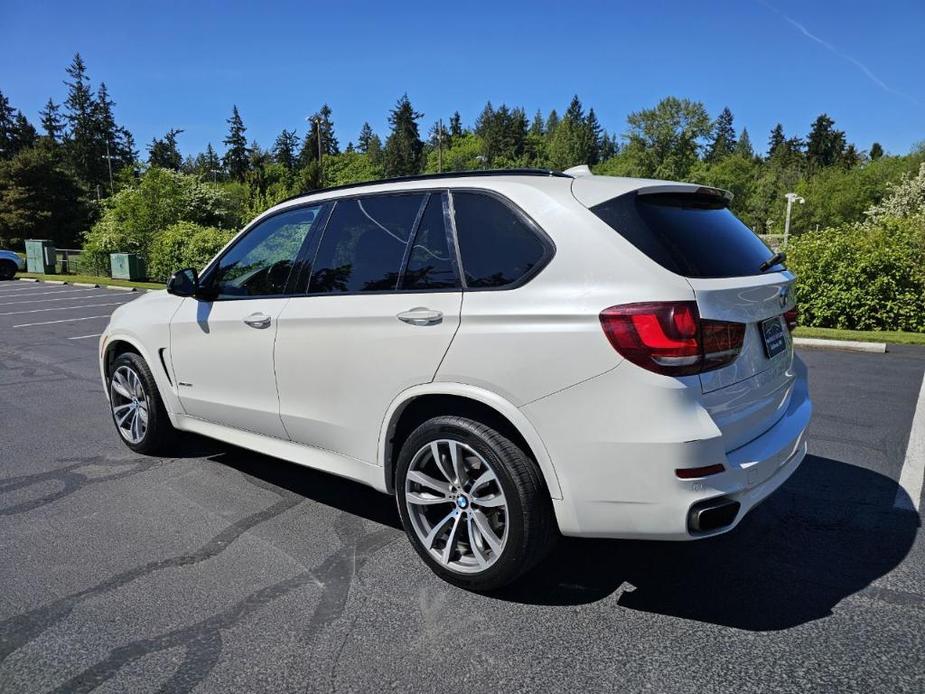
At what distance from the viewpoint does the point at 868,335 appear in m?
10.2

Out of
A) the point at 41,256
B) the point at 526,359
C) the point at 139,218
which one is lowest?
the point at 526,359

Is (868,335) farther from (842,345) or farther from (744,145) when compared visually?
(744,145)

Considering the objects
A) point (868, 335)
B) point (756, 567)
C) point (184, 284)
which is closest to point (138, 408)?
point (184, 284)

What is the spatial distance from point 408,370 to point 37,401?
559cm

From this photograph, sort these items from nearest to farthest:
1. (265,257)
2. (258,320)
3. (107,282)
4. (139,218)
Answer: (258,320) → (265,257) → (107,282) → (139,218)

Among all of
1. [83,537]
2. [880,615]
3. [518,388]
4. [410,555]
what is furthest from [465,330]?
[83,537]

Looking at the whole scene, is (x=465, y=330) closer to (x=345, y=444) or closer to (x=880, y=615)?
(x=345, y=444)

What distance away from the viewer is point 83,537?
3459 millimetres

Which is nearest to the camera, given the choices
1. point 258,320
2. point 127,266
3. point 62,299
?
point 258,320

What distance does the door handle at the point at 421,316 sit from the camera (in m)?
2.84

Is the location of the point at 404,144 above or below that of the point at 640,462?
above

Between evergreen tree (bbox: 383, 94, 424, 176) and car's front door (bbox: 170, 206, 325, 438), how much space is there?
110 meters

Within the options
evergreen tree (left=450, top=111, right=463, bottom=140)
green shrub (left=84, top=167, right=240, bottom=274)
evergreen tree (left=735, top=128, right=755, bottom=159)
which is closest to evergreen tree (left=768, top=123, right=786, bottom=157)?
evergreen tree (left=735, top=128, right=755, bottom=159)

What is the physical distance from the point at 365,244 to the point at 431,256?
1.65 ft
